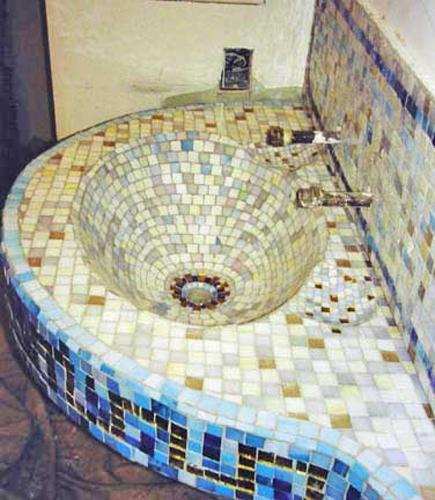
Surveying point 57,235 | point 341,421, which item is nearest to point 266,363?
point 341,421

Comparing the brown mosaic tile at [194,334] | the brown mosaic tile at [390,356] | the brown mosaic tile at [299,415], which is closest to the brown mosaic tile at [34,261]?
the brown mosaic tile at [194,334]

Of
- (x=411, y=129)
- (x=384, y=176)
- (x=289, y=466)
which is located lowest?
(x=289, y=466)

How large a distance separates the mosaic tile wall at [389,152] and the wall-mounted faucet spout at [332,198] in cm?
3

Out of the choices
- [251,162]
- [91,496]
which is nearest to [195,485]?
[91,496]

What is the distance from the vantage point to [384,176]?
1818 mm

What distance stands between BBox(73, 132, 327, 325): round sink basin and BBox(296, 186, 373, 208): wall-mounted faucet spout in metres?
0.11

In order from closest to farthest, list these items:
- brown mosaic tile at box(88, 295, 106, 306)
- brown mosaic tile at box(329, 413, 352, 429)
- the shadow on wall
Answer: brown mosaic tile at box(329, 413, 352, 429)
brown mosaic tile at box(88, 295, 106, 306)
the shadow on wall

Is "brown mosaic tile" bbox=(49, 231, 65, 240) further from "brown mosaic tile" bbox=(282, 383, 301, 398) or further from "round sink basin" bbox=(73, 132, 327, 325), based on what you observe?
"brown mosaic tile" bbox=(282, 383, 301, 398)

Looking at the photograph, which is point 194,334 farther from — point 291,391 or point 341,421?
point 341,421

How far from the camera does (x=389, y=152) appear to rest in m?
1.77

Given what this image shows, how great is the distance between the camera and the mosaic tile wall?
5.07 feet

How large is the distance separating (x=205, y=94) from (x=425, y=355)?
4.56 feet

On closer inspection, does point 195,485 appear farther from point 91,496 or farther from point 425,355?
point 425,355

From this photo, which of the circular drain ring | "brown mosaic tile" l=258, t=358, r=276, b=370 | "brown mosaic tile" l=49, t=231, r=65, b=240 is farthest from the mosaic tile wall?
"brown mosaic tile" l=49, t=231, r=65, b=240
